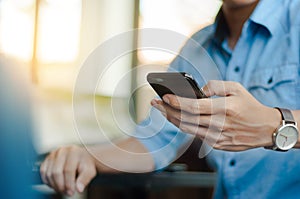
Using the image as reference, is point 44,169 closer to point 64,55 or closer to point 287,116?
point 64,55

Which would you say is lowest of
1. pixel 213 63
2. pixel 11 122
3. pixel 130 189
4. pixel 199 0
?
pixel 130 189

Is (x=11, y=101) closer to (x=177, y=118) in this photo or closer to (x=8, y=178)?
(x=8, y=178)

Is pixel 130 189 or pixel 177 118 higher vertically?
pixel 177 118

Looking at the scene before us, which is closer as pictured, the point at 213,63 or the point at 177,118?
the point at 177,118

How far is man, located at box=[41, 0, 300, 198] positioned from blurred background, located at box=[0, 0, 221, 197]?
0.04 meters

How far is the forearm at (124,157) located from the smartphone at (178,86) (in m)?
0.12

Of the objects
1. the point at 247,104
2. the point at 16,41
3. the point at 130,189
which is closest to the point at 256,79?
the point at 247,104

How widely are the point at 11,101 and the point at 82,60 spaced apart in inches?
6.1

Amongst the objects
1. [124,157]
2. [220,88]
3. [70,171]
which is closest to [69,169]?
[70,171]

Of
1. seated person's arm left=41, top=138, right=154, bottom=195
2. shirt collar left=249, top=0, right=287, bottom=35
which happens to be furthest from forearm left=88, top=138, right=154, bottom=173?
shirt collar left=249, top=0, right=287, bottom=35

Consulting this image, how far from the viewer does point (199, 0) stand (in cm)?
113

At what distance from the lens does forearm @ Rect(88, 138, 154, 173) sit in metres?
1.08

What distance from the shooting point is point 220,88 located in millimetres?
1052

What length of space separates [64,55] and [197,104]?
0.88ft
